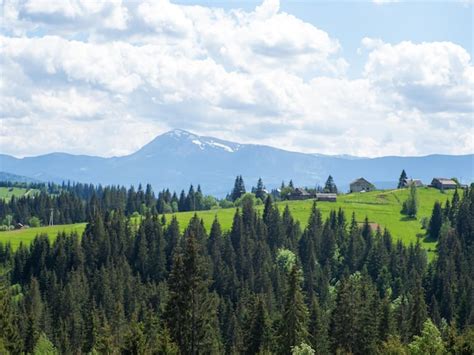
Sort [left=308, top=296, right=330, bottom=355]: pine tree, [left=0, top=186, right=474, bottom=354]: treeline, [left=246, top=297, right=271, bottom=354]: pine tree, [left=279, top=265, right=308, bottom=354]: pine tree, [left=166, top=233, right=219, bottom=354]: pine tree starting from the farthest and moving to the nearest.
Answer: [left=308, top=296, right=330, bottom=355]: pine tree, [left=246, top=297, right=271, bottom=354]: pine tree, [left=279, top=265, right=308, bottom=354]: pine tree, [left=0, top=186, right=474, bottom=354]: treeline, [left=166, top=233, right=219, bottom=354]: pine tree

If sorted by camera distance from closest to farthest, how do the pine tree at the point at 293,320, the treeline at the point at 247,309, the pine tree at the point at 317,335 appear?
the treeline at the point at 247,309, the pine tree at the point at 293,320, the pine tree at the point at 317,335

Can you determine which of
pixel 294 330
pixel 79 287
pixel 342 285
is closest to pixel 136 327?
pixel 294 330

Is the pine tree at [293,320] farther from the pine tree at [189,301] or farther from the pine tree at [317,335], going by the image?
the pine tree at [317,335]

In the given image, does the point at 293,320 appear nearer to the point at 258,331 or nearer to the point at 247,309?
the point at 258,331

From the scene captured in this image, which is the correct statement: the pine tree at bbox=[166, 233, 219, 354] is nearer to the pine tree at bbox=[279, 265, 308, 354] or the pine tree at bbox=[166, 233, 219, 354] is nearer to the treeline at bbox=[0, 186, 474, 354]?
the treeline at bbox=[0, 186, 474, 354]

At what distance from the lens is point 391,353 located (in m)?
78.5

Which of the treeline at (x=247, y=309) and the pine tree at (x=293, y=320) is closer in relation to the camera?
the treeline at (x=247, y=309)

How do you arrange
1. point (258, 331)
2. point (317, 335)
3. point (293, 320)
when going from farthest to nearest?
1. point (317, 335)
2. point (258, 331)
3. point (293, 320)

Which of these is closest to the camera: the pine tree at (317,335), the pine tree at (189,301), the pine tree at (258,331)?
the pine tree at (189,301)

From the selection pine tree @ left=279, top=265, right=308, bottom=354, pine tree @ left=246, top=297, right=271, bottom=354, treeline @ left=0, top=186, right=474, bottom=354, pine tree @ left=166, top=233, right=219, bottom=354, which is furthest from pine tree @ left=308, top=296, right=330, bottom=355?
pine tree @ left=166, top=233, right=219, bottom=354

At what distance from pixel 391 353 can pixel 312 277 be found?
109 m

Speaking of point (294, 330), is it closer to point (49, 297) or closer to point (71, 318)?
point (71, 318)

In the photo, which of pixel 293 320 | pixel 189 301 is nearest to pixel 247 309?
pixel 293 320

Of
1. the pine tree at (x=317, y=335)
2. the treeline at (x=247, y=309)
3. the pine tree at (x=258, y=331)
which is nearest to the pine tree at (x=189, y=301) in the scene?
the treeline at (x=247, y=309)
